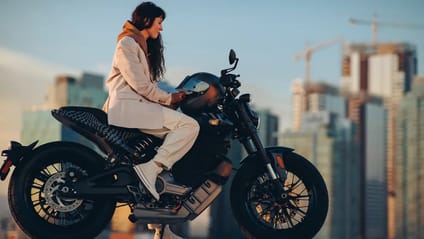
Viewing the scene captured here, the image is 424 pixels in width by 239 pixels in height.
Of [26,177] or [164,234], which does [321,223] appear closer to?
[164,234]

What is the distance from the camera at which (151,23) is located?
9.64 m

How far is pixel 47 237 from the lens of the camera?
9.52m

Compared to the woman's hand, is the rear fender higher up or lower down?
lower down

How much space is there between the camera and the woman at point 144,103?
372 inches

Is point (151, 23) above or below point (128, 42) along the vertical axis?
above

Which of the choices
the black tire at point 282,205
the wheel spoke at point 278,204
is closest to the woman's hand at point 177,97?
the black tire at point 282,205

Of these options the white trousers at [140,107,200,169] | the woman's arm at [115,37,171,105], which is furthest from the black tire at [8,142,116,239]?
the woman's arm at [115,37,171,105]

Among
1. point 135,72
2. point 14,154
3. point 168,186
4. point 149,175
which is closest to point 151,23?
point 135,72

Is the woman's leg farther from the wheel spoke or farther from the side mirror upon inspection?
the wheel spoke

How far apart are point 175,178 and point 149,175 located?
0.35 metres

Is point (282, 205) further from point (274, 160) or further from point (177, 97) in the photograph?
point (177, 97)

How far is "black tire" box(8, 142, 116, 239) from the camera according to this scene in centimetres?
949

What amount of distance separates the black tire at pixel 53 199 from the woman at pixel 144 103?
53 cm

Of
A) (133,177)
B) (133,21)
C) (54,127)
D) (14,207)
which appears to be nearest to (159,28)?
(133,21)
